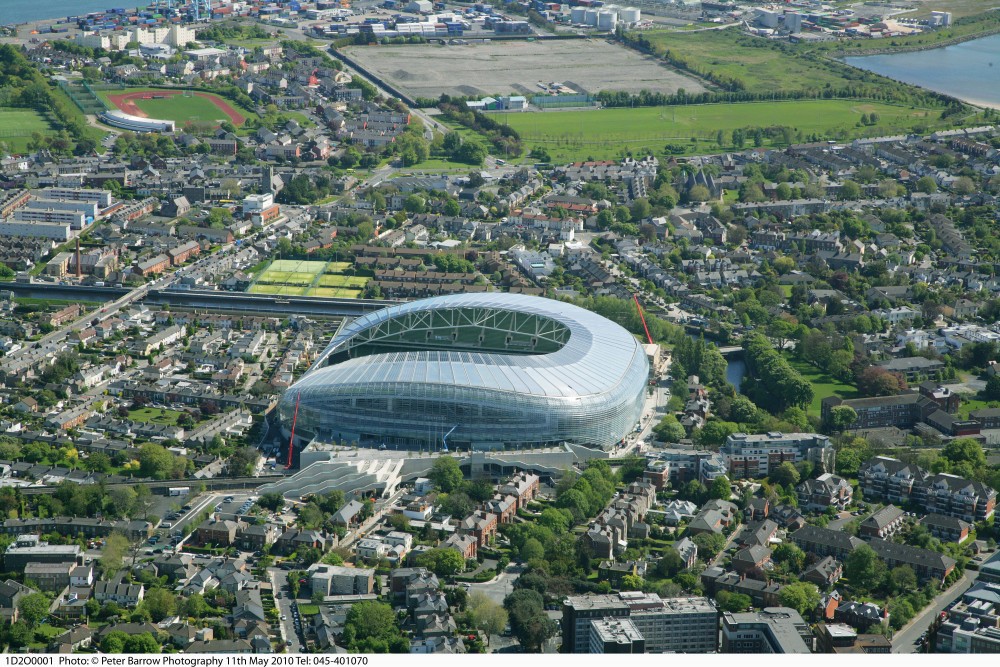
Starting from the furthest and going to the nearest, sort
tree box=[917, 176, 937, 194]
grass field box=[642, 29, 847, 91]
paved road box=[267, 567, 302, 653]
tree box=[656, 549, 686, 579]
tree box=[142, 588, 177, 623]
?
grass field box=[642, 29, 847, 91] → tree box=[917, 176, 937, 194] → tree box=[656, 549, 686, 579] → tree box=[142, 588, 177, 623] → paved road box=[267, 567, 302, 653]

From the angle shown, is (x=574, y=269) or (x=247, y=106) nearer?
(x=574, y=269)

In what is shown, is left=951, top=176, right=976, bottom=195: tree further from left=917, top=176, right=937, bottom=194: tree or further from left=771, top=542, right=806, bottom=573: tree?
left=771, top=542, right=806, bottom=573: tree

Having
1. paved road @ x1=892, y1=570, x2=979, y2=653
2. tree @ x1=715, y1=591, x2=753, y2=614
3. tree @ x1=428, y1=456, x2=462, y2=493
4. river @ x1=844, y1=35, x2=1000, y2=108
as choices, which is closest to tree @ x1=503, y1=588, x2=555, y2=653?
tree @ x1=715, y1=591, x2=753, y2=614

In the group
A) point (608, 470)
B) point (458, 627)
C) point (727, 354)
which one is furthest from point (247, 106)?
point (458, 627)

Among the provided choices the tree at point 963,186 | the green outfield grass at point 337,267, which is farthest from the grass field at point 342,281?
the tree at point 963,186

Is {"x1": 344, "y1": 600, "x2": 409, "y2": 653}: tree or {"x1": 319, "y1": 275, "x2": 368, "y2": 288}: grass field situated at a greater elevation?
{"x1": 344, "y1": 600, "x2": 409, "y2": 653}: tree

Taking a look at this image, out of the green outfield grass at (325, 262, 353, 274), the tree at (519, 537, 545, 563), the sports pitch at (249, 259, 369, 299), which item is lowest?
the sports pitch at (249, 259, 369, 299)

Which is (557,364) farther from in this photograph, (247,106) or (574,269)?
(247,106)
